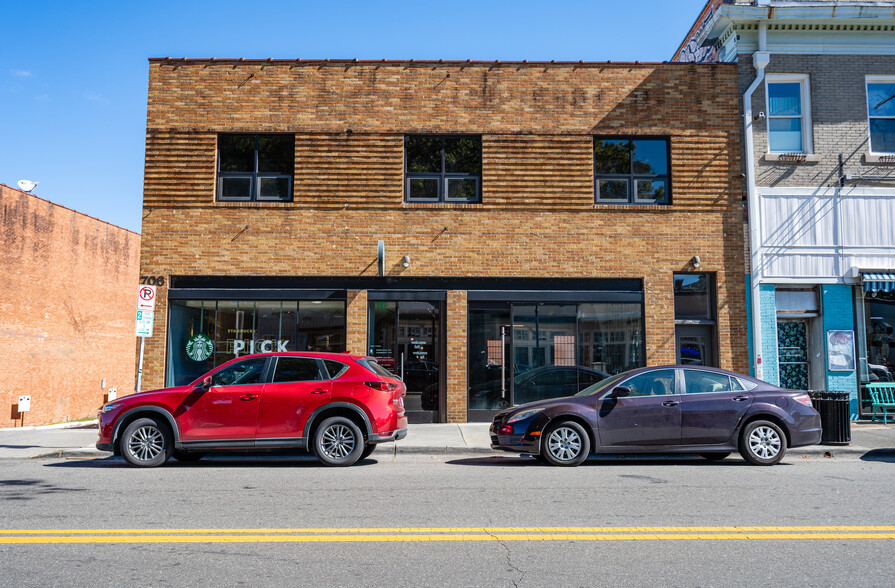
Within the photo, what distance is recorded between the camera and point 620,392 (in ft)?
33.2

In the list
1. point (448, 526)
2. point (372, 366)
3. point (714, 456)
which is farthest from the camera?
point (714, 456)

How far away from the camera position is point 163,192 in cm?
1537

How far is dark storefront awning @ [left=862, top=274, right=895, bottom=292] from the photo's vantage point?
49.9ft

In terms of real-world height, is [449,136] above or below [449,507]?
above

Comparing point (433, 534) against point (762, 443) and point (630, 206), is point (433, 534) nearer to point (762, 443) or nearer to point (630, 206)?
point (762, 443)

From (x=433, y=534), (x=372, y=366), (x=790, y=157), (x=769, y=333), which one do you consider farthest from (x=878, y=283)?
(x=433, y=534)

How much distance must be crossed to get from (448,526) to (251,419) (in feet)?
15.3

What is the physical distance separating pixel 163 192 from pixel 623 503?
40.2ft

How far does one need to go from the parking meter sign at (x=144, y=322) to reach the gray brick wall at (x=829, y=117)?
13.2 meters

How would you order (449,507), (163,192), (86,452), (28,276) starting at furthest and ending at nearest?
(28,276) → (163,192) → (86,452) → (449,507)

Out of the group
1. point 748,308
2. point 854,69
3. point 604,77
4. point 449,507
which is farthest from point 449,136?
point 449,507

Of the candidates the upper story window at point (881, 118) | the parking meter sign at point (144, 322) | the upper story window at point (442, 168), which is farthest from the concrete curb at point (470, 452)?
the upper story window at point (881, 118)

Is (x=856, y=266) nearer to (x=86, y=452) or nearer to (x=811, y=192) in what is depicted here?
(x=811, y=192)

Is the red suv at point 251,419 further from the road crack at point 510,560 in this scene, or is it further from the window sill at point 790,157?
the window sill at point 790,157
